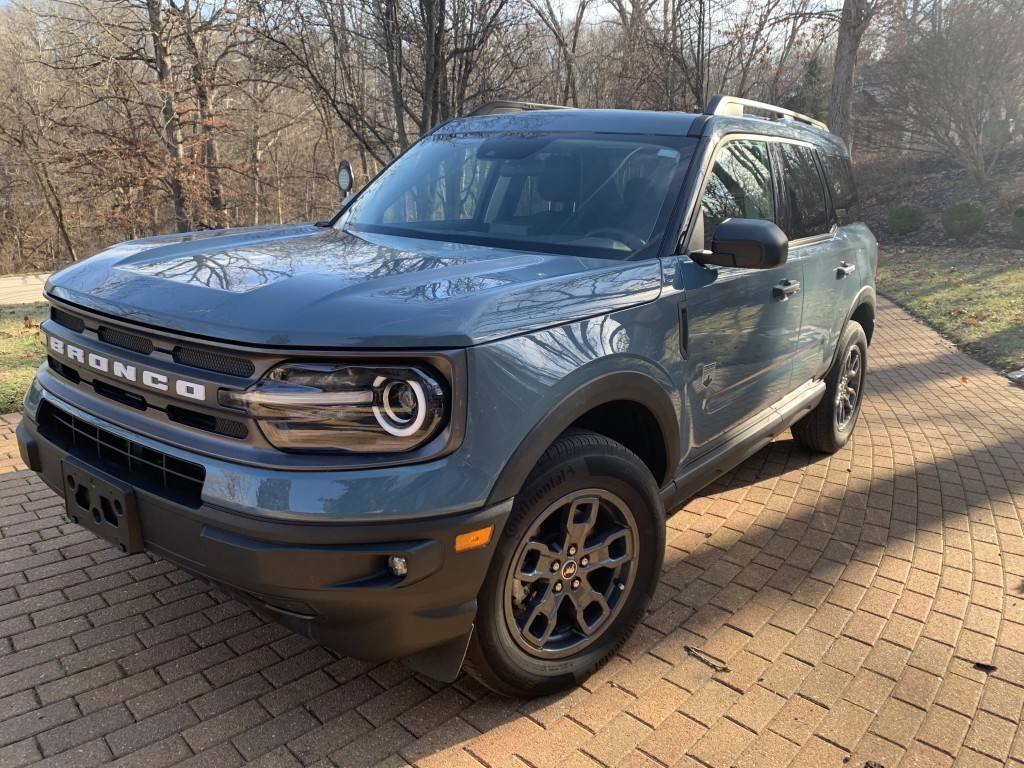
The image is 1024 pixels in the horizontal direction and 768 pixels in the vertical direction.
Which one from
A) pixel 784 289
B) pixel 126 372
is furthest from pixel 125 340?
pixel 784 289

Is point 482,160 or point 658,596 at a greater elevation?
point 482,160

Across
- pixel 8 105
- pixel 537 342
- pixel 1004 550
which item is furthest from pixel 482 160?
pixel 8 105

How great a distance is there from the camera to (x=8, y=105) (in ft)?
76.4

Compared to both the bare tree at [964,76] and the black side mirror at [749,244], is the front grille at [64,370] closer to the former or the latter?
the black side mirror at [749,244]

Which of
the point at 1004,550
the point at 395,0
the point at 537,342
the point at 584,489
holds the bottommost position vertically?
the point at 1004,550

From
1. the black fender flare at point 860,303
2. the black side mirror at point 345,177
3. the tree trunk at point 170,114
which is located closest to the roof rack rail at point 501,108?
the black side mirror at point 345,177

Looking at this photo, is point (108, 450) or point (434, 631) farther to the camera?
point (108, 450)

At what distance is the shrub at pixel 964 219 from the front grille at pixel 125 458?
1910 cm

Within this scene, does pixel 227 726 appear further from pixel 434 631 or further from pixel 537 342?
pixel 537 342

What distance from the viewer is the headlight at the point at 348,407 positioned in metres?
2.01

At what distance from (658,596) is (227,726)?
1.79 metres

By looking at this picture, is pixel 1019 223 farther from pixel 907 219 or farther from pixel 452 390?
pixel 452 390

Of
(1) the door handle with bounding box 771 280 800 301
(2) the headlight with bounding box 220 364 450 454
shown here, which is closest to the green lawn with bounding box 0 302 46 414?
(2) the headlight with bounding box 220 364 450 454

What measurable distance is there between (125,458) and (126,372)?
0.28 metres
